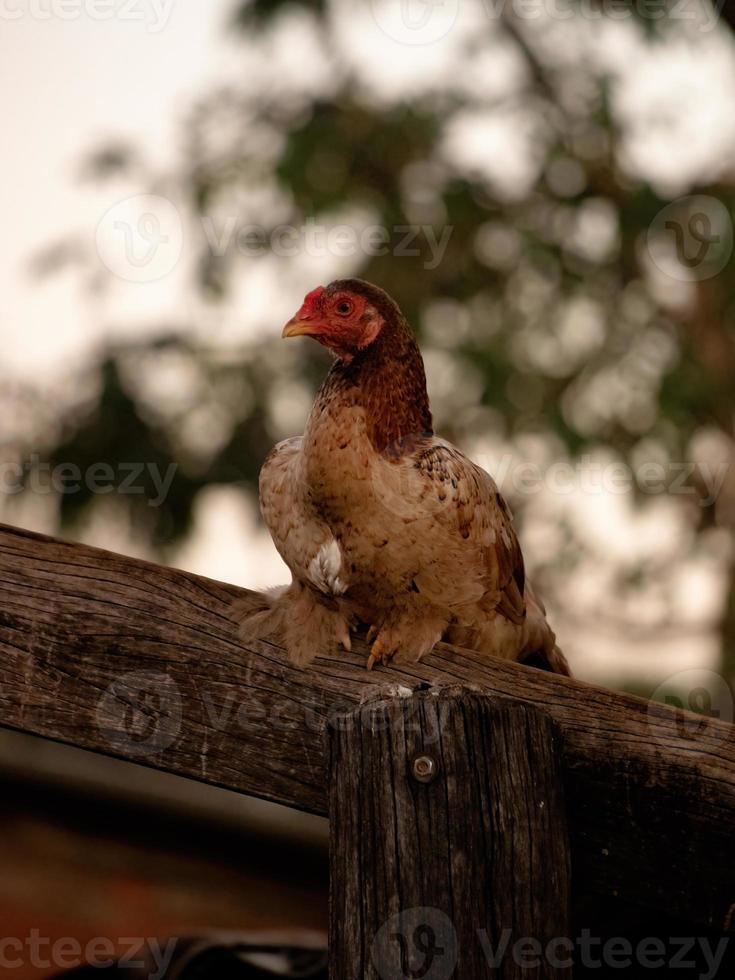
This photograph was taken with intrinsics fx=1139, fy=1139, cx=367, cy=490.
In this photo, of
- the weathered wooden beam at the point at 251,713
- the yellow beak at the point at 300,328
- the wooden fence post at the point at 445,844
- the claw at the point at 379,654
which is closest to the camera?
the wooden fence post at the point at 445,844

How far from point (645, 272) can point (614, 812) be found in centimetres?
455

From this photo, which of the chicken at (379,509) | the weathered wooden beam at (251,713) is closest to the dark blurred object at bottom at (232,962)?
the chicken at (379,509)

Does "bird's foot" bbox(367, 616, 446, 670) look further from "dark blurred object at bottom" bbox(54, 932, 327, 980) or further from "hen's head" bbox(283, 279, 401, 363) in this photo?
"dark blurred object at bottom" bbox(54, 932, 327, 980)

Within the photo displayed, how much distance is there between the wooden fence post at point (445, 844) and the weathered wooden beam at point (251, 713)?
17cm

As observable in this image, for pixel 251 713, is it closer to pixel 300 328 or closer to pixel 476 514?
pixel 476 514

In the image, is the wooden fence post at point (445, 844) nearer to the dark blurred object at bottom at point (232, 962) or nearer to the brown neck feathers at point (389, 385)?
the brown neck feathers at point (389, 385)

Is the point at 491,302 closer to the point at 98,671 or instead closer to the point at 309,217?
the point at 309,217

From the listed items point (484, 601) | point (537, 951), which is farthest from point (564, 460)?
point (537, 951)

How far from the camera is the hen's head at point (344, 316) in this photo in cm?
224

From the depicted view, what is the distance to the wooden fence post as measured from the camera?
1467 mm

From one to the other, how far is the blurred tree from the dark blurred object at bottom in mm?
2751

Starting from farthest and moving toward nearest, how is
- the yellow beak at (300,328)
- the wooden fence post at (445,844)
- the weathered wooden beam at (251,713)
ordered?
1. the yellow beak at (300,328)
2. the weathered wooden beam at (251,713)
3. the wooden fence post at (445,844)

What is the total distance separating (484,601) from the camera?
2.31 meters

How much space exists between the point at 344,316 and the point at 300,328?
91 millimetres
